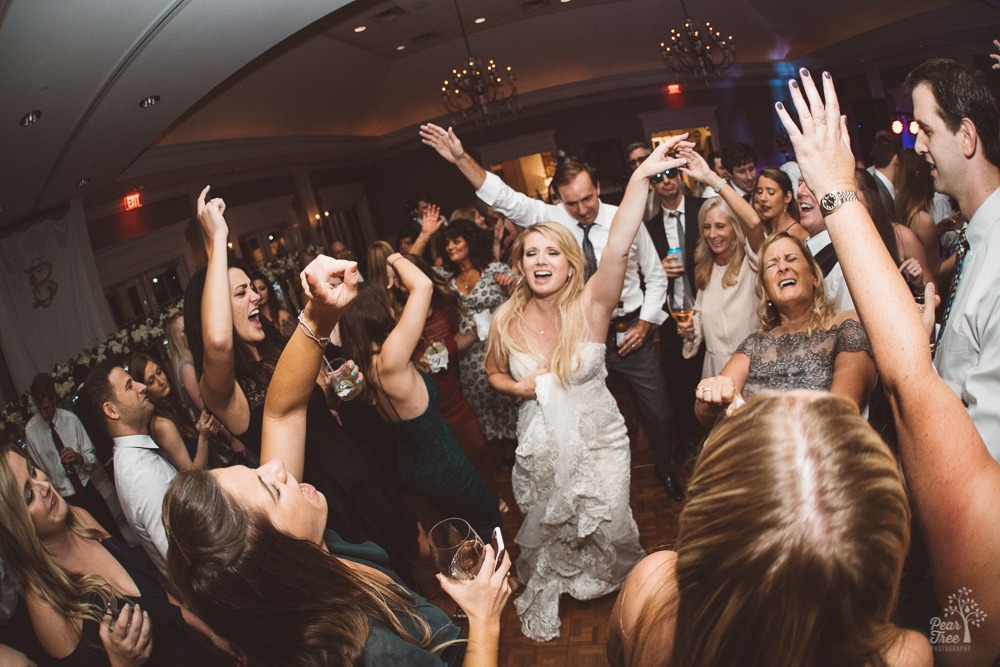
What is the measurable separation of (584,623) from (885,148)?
10.4 feet

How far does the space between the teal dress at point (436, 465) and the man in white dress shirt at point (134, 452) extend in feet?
3.07

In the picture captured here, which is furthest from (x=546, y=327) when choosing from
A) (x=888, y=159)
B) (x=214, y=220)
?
(x=888, y=159)

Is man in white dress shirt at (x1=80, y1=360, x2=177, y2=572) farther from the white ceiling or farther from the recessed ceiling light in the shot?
the recessed ceiling light

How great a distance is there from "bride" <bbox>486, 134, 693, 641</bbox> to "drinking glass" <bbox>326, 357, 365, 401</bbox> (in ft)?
2.01

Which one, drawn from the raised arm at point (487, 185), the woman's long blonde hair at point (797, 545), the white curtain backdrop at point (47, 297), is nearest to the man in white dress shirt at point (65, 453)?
the white curtain backdrop at point (47, 297)

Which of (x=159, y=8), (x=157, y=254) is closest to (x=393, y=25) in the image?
(x=159, y=8)

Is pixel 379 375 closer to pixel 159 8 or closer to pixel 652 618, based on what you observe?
pixel 652 618

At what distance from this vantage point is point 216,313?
177cm

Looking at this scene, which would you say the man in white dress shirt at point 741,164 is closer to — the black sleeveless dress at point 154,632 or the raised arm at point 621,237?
the raised arm at point 621,237

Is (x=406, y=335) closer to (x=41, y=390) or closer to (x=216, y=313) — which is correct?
(x=216, y=313)

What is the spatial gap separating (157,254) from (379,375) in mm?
5999

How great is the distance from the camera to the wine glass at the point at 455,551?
48.6 inches

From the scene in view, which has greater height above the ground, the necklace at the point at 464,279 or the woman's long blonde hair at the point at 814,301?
the necklace at the point at 464,279

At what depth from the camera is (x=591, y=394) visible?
2.40 meters
